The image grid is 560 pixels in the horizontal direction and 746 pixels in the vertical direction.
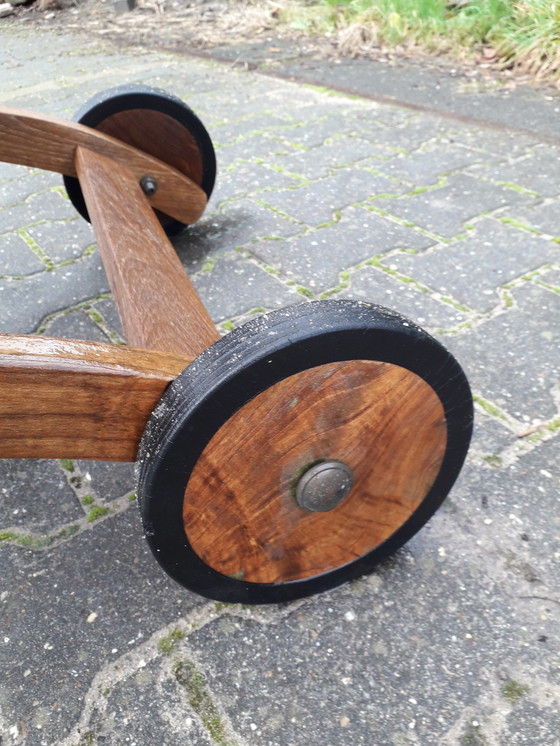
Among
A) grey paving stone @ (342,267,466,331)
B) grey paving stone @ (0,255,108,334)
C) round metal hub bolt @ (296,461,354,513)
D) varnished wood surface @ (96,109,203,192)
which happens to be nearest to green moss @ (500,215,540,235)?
grey paving stone @ (342,267,466,331)

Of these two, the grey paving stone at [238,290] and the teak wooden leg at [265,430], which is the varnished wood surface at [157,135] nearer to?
the grey paving stone at [238,290]

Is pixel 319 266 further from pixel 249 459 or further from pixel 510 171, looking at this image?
pixel 249 459

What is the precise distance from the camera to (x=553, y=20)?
4.27 meters

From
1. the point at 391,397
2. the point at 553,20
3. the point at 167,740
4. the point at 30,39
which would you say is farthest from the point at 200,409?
the point at 30,39

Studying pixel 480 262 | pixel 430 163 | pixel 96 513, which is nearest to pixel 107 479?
pixel 96 513

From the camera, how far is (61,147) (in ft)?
7.13

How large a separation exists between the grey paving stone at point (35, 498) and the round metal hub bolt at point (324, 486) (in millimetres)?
683

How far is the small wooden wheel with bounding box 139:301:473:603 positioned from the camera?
103 cm

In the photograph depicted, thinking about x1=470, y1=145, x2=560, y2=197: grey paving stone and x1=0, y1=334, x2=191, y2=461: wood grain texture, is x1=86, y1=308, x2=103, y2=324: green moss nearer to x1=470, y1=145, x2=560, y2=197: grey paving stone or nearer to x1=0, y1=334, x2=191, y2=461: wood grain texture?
x1=0, y1=334, x2=191, y2=461: wood grain texture

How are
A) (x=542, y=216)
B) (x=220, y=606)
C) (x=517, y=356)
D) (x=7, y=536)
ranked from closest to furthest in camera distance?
(x=220, y=606)
(x=7, y=536)
(x=517, y=356)
(x=542, y=216)

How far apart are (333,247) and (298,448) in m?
1.64

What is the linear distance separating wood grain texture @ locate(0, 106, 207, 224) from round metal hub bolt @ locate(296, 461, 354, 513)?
4.96 ft

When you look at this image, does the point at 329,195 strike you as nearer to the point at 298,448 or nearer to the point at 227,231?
the point at 227,231

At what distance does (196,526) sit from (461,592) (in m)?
0.62
